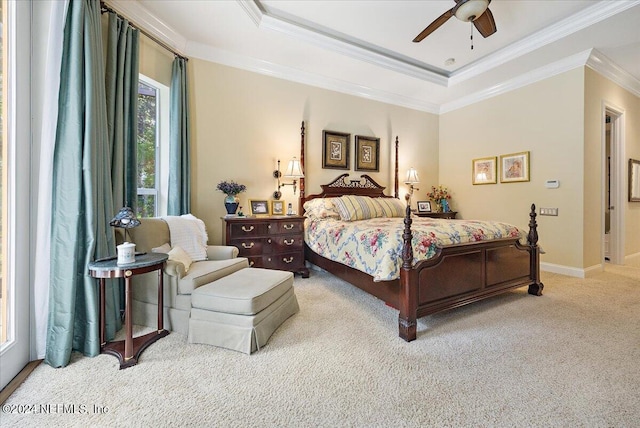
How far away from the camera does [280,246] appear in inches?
141

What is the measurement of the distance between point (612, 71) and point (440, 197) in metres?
3.05

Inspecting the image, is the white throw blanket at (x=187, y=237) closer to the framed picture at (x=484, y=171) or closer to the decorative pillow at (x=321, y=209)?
the decorative pillow at (x=321, y=209)

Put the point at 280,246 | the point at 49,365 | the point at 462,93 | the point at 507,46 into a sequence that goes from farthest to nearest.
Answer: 1. the point at 462,93
2. the point at 507,46
3. the point at 280,246
4. the point at 49,365

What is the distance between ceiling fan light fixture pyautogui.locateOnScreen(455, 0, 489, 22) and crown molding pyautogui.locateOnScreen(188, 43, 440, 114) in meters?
2.28

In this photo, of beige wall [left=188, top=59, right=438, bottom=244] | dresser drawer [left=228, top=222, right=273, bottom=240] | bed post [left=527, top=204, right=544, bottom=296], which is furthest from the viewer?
beige wall [left=188, top=59, right=438, bottom=244]

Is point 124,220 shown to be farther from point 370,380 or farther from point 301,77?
point 301,77

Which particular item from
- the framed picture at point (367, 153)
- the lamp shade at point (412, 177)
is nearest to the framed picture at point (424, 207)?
the lamp shade at point (412, 177)

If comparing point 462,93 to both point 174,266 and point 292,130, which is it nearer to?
point 292,130

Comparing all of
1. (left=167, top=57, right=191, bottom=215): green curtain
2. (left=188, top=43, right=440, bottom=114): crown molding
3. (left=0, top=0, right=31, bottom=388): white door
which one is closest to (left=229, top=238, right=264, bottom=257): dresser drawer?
(left=167, top=57, right=191, bottom=215): green curtain

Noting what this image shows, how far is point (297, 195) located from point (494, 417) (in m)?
3.50

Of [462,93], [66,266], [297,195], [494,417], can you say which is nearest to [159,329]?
[66,266]

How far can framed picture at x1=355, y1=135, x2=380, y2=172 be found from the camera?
488 cm

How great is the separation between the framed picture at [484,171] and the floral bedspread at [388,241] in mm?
2228

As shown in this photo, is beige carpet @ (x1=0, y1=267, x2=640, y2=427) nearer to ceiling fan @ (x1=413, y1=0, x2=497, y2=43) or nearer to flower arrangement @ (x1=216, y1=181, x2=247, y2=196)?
flower arrangement @ (x1=216, y1=181, x2=247, y2=196)
